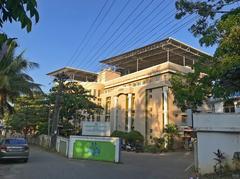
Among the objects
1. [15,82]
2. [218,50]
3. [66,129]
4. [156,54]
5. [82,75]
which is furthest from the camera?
[82,75]

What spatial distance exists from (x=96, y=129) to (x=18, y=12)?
62.9ft

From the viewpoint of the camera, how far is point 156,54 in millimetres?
47031

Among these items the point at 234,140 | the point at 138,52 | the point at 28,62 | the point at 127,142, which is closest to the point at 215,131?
the point at 234,140

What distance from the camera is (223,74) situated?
9.50 metres

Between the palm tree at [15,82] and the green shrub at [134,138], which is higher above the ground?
the palm tree at [15,82]

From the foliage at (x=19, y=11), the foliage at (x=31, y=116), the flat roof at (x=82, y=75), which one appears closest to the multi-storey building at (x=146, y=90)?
the flat roof at (x=82, y=75)

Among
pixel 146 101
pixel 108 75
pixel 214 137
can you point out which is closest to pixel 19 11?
pixel 214 137

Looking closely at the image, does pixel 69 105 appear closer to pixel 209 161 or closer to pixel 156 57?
pixel 156 57

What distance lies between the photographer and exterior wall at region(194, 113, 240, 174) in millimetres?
14562

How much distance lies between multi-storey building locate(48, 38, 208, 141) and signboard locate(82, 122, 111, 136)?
19.0 m

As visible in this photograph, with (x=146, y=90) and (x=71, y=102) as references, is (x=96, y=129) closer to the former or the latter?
(x=71, y=102)

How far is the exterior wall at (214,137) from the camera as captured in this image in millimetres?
Result: 14562

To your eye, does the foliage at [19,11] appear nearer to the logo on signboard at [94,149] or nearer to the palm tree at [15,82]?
the logo on signboard at [94,149]

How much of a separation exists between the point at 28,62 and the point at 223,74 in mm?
20768
